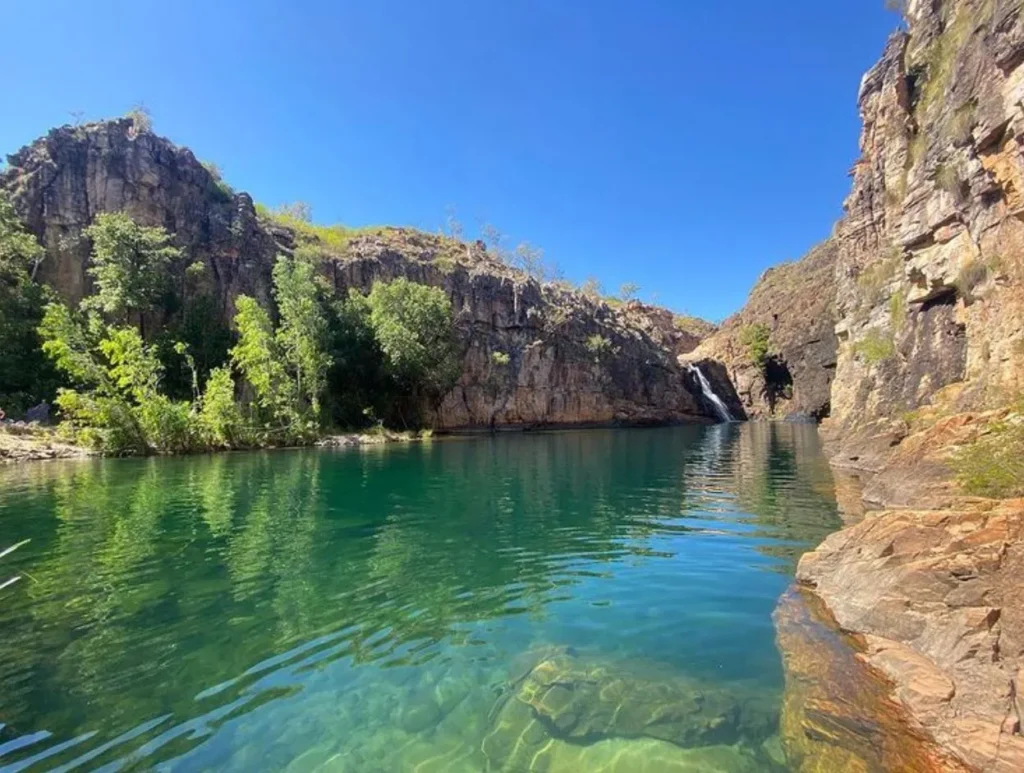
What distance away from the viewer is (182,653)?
6.79 metres

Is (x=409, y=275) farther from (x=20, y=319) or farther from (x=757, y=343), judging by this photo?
(x=757, y=343)

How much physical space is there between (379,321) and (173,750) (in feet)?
169

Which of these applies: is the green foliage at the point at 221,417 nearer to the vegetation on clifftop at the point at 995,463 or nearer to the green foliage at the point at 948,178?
the vegetation on clifftop at the point at 995,463

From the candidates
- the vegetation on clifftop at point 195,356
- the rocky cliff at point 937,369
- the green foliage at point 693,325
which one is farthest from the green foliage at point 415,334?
the green foliage at point 693,325

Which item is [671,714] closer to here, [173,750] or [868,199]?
[173,750]

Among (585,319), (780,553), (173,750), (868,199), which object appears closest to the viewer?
(173,750)

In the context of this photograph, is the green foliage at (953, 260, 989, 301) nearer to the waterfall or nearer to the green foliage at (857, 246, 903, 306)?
the green foliage at (857, 246, 903, 306)

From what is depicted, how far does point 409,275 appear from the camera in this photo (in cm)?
6631

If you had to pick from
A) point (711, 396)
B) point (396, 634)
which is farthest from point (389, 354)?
point (711, 396)

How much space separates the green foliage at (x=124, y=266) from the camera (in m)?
47.3

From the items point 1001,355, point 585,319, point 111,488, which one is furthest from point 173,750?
point 585,319

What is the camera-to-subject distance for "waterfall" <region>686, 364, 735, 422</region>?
80.1 m

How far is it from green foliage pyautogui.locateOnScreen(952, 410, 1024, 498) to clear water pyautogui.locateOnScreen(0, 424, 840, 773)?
307cm

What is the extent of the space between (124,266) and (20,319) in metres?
8.44
